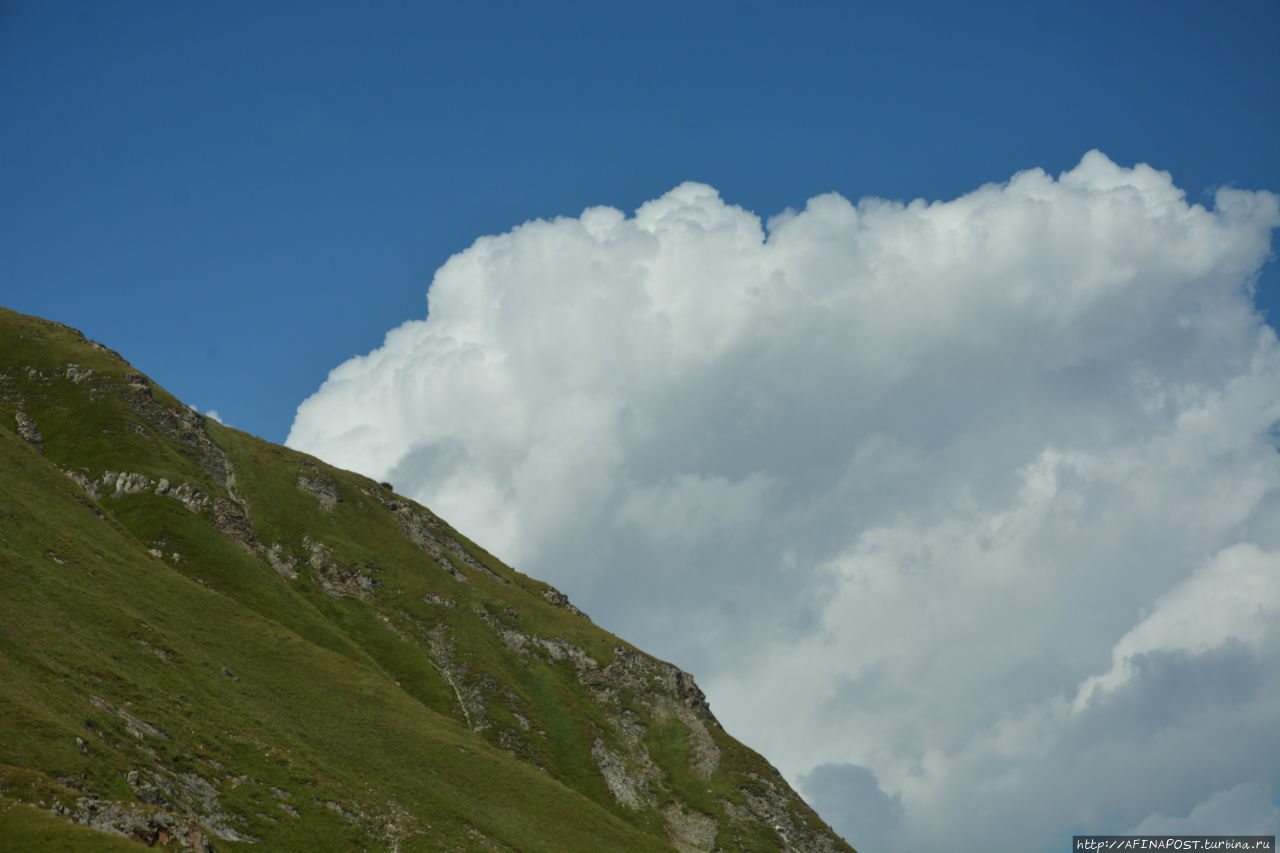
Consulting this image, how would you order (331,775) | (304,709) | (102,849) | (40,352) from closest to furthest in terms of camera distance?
1. (102,849)
2. (331,775)
3. (304,709)
4. (40,352)

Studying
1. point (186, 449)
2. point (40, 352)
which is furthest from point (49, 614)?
point (40, 352)

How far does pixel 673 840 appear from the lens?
13875cm

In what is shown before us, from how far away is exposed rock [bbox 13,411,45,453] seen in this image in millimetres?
151500

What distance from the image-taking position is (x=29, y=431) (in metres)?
154

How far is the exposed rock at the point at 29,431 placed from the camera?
15150 centimetres

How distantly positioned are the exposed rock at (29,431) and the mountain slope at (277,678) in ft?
1.81

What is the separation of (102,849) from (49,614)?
4399 cm

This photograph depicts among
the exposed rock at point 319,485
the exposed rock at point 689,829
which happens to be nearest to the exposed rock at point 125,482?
the exposed rock at point 319,485

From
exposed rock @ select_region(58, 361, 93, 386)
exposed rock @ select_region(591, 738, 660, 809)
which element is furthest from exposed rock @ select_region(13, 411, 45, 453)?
exposed rock @ select_region(591, 738, 660, 809)

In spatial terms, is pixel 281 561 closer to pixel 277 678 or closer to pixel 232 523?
pixel 232 523

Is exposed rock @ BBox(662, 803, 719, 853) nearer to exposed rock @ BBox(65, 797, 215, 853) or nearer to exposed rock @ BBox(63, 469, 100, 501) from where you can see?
exposed rock @ BBox(65, 797, 215, 853)

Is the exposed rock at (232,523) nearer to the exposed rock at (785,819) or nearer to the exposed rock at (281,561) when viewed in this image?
the exposed rock at (281,561)

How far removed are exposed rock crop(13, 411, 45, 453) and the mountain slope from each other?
55 centimetres

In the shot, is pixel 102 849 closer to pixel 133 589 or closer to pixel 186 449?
pixel 133 589
